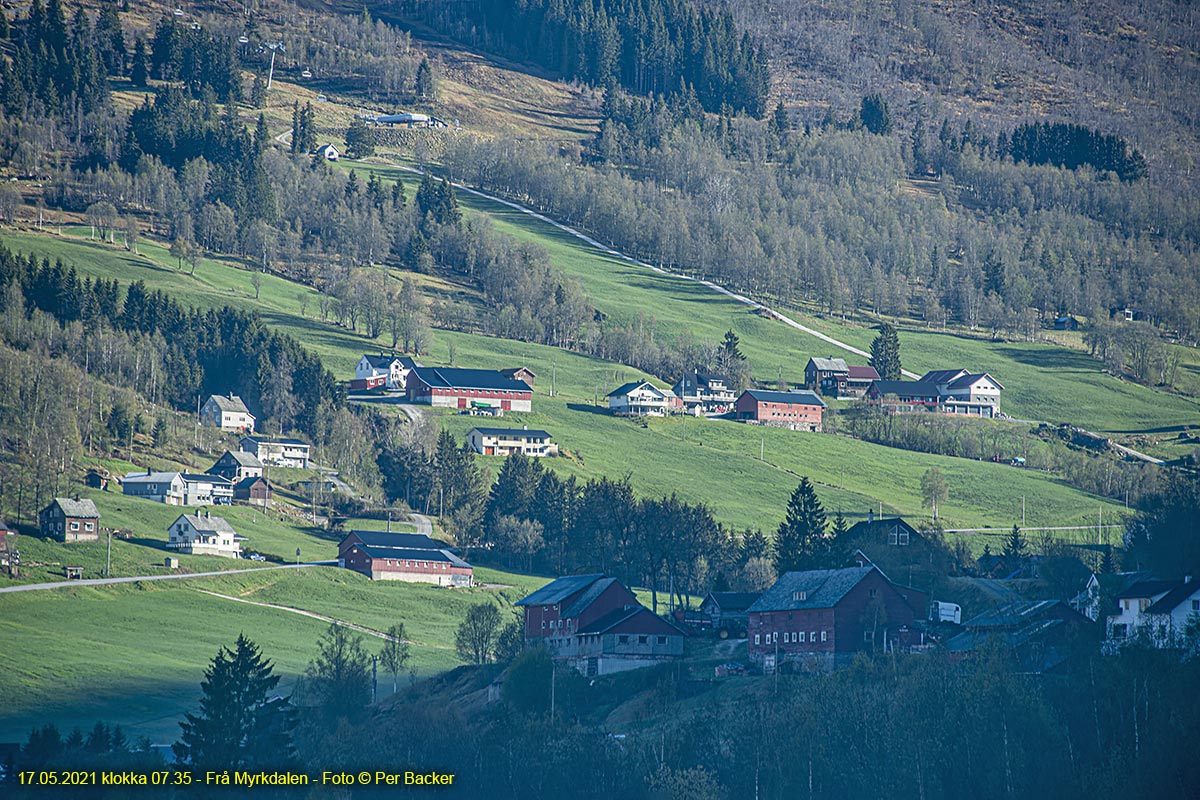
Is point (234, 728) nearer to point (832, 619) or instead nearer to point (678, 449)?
point (832, 619)

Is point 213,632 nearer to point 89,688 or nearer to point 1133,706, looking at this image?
point 89,688

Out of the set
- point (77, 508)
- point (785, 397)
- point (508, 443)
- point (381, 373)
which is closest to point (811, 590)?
point (77, 508)

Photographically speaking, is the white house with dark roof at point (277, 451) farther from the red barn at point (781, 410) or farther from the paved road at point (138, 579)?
the red barn at point (781, 410)

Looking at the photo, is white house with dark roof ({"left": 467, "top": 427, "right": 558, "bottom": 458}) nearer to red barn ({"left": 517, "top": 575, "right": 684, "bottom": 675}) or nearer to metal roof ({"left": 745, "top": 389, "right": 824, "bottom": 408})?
metal roof ({"left": 745, "top": 389, "right": 824, "bottom": 408})

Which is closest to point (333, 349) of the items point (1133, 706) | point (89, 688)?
point (89, 688)

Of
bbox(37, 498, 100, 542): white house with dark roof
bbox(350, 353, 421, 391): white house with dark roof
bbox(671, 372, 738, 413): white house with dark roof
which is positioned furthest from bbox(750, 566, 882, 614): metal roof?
bbox(671, 372, 738, 413): white house with dark roof

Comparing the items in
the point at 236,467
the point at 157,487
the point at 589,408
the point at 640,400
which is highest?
the point at 640,400
